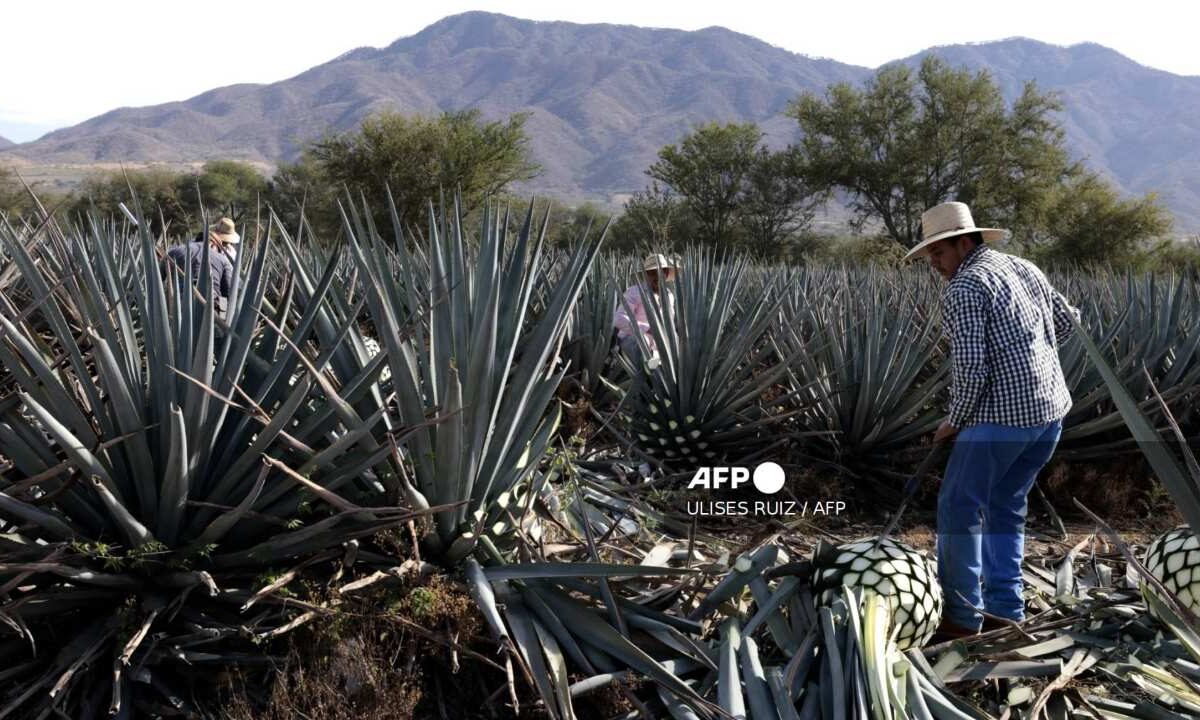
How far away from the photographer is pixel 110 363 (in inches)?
88.7

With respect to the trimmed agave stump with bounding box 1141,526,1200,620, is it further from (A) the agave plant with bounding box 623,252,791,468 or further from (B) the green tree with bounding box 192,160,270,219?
(B) the green tree with bounding box 192,160,270,219

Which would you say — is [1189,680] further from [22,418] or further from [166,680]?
[22,418]

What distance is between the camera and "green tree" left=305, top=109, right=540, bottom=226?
28.6 meters

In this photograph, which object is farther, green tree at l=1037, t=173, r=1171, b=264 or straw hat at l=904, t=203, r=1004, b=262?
green tree at l=1037, t=173, r=1171, b=264

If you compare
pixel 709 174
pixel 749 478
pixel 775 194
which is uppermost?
pixel 709 174

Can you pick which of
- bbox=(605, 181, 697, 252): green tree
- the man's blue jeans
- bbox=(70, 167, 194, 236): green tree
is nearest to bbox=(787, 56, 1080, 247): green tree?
bbox=(605, 181, 697, 252): green tree

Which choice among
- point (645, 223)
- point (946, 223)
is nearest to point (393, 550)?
point (946, 223)

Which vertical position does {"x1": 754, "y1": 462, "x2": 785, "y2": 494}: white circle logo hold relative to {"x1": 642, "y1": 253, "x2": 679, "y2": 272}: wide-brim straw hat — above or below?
below

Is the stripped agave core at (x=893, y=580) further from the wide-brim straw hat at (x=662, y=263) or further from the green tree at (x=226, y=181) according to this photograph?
the green tree at (x=226, y=181)

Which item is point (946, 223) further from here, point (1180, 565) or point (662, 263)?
point (662, 263)

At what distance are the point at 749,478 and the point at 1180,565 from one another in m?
2.18

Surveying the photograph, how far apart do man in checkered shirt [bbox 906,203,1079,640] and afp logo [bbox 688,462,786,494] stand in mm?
1626

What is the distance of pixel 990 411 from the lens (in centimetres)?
308

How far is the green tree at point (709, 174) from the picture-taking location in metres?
37.1
